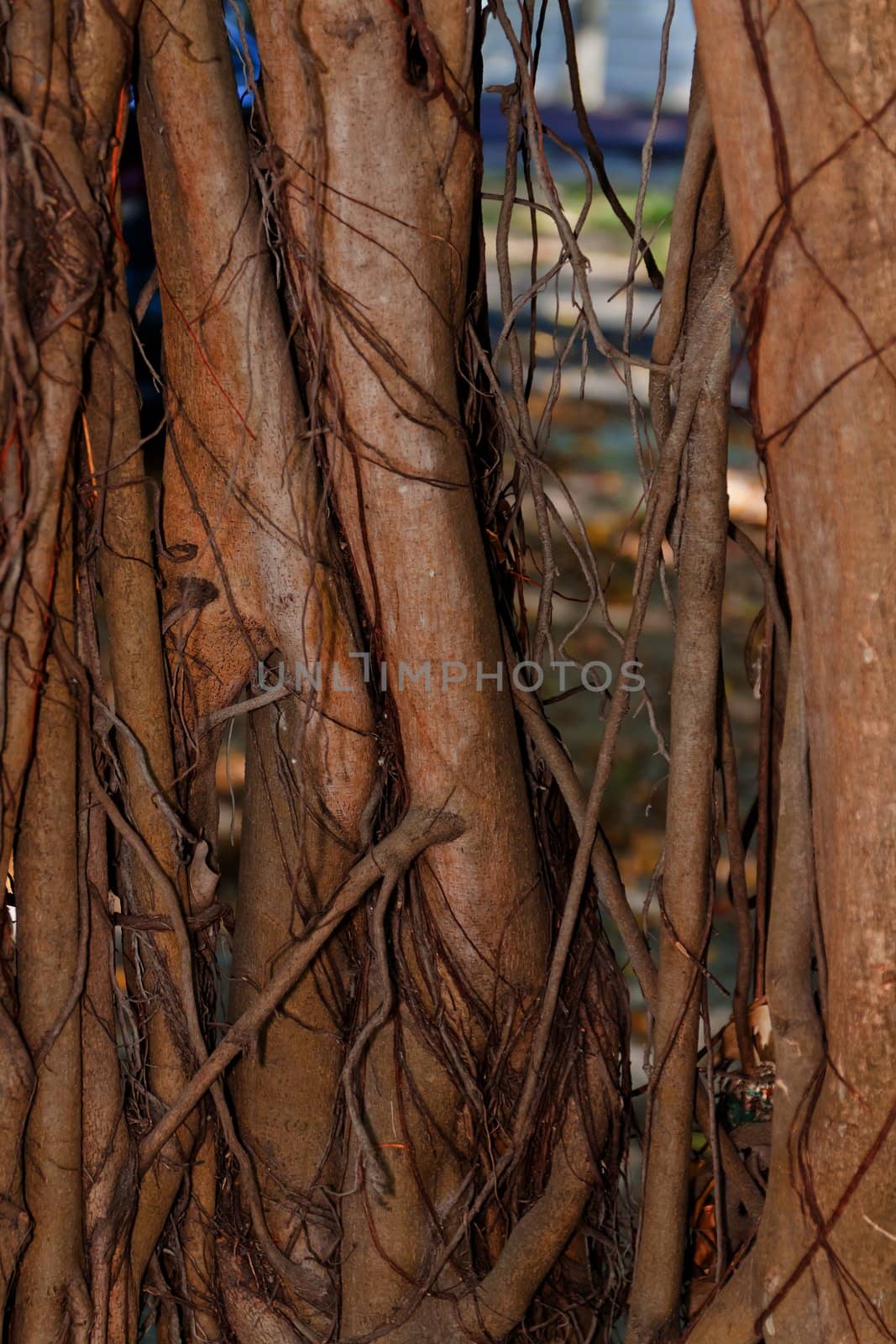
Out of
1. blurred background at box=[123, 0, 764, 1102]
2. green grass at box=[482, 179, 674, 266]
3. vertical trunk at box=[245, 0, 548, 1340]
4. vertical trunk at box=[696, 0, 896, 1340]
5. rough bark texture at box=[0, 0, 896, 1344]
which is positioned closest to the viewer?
vertical trunk at box=[696, 0, 896, 1340]

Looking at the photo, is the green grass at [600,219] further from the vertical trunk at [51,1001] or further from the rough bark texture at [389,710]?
the vertical trunk at [51,1001]

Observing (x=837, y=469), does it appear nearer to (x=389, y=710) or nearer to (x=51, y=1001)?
(x=389, y=710)

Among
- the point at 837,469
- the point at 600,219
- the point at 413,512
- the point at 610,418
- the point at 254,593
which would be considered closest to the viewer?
the point at 837,469

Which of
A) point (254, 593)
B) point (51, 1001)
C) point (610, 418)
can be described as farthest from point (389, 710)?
point (610, 418)

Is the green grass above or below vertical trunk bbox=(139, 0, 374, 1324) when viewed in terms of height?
above

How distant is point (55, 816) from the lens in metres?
1.41

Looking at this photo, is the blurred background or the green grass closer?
the blurred background

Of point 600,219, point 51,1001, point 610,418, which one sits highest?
point 600,219

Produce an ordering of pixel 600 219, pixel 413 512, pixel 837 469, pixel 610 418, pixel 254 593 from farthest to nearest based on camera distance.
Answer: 1. pixel 600 219
2. pixel 610 418
3. pixel 254 593
4. pixel 413 512
5. pixel 837 469

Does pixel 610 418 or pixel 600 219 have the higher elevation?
pixel 600 219

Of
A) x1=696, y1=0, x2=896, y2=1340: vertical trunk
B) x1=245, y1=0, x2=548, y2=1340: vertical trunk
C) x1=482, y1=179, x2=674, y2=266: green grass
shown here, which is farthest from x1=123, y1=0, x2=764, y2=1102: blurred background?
x1=696, y1=0, x2=896, y2=1340: vertical trunk

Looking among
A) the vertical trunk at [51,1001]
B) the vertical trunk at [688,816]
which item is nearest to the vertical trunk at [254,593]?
the vertical trunk at [51,1001]

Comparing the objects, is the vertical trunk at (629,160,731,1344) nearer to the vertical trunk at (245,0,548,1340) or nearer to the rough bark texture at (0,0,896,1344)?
the rough bark texture at (0,0,896,1344)

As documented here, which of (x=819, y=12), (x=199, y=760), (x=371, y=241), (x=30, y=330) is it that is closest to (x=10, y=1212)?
(x=199, y=760)
